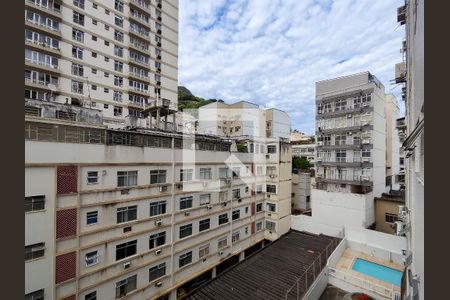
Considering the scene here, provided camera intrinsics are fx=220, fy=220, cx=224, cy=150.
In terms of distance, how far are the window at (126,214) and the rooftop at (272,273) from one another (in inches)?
268

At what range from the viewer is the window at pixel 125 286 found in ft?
41.8

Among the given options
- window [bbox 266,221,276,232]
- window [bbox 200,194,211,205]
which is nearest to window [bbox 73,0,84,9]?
window [bbox 200,194,211,205]

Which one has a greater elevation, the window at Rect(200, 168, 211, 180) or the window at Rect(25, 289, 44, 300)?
the window at Rect(200, 168, 211, 180)

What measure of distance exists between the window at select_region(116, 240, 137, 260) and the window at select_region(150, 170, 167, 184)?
387cm

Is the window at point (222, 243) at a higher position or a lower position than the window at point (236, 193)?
lower

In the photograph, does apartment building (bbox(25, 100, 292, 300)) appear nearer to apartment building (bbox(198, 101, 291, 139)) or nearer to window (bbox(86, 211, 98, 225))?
window (bbox(86, 211, 98, 225))

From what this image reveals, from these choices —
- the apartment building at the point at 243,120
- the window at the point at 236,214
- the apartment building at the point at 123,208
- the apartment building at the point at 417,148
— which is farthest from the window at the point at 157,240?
the apartment building at the point at 243,120

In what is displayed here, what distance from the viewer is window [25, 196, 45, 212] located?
9.66 metres

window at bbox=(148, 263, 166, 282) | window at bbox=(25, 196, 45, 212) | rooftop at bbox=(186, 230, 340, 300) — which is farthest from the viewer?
rooftop at bbox=(186, 230, 340, 300)

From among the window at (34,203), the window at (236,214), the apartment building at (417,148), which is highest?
the apartment building at (417,148)

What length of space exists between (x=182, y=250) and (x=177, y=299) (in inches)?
133

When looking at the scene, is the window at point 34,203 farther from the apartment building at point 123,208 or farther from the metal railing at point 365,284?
the metal railing at point 365,284

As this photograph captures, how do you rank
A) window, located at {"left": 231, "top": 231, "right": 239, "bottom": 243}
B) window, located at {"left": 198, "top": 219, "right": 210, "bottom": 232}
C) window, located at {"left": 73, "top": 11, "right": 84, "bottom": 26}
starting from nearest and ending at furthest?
window, located at {"left": 198, "top": 219, "right": 210, "bottom": 232} < window, located at {"left": 231, "top": 231, "right": 239, "bottom": 243} < window, located at {"left": 73, "top": 11, "right": 84, "bottom": 26}

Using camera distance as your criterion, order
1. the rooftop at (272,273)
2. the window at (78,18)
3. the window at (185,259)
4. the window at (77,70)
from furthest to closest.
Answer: the window at (77,70) < the window at (78,18) < the window at (185,259) < the rooftop at (272,273)
